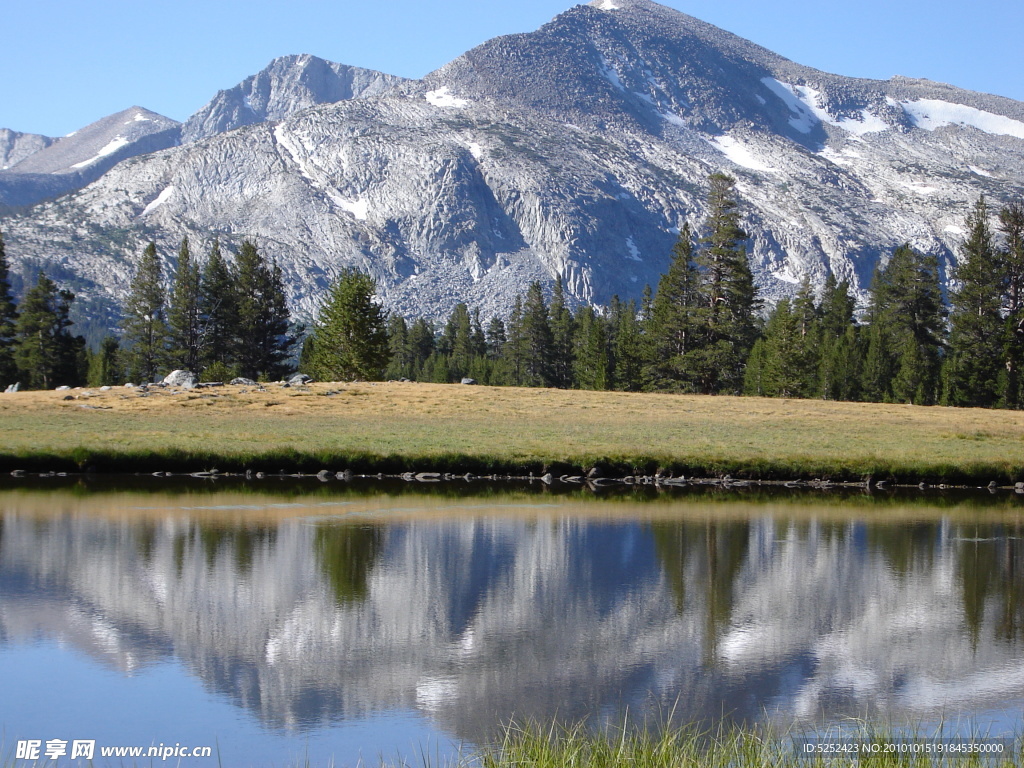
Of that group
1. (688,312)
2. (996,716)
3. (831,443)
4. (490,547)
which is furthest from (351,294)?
(996,716)

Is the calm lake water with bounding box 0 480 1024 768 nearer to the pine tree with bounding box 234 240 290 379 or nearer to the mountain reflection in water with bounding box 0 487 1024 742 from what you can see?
the mountain reflection in water with bounding box 0 487 1024 742

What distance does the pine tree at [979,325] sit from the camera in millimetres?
81875

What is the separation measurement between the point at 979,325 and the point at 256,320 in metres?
68.9

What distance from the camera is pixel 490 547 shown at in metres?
22.4

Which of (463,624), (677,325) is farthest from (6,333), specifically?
(463,624)

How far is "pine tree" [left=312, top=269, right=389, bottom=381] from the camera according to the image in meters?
75.4

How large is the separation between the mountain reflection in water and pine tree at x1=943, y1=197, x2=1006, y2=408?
62.2 metres

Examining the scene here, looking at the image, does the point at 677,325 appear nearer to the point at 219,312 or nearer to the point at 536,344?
the point at 219,312

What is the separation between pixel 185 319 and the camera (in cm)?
9981

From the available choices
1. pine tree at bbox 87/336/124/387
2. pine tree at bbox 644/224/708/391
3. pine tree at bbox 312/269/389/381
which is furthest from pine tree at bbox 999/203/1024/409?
pine tree at bbox 87/336/124/387

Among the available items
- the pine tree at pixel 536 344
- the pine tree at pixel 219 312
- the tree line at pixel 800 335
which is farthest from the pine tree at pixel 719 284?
the pine tree at pixel 536 344

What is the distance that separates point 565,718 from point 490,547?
10864mm

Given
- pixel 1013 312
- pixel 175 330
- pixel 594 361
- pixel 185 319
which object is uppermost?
pixel 1013 312

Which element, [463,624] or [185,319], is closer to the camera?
[463,624]
